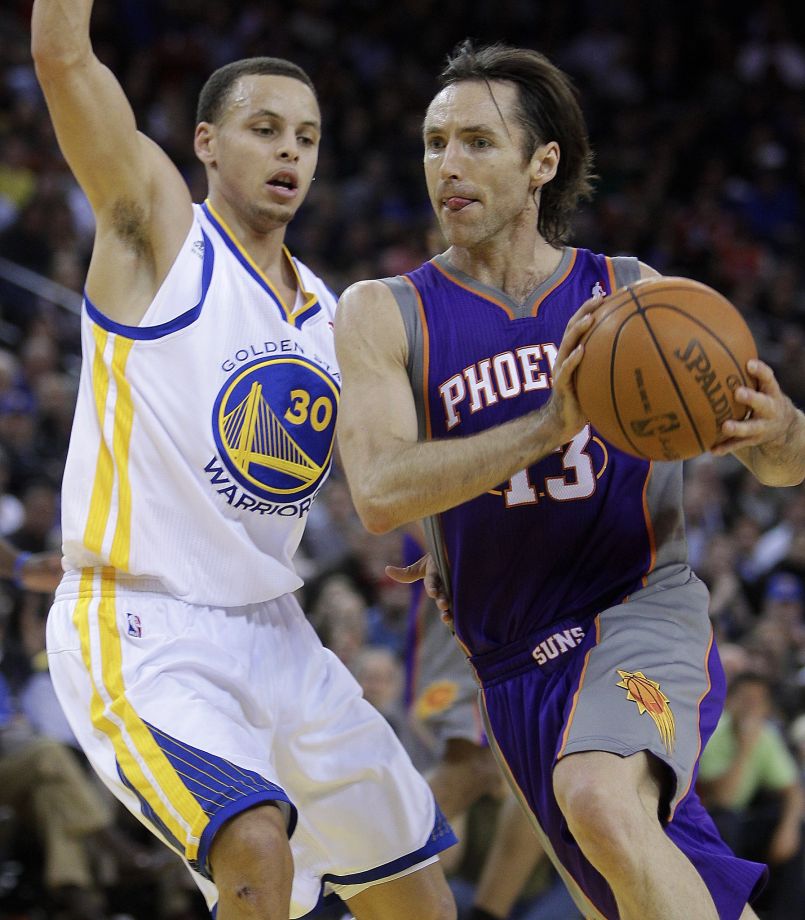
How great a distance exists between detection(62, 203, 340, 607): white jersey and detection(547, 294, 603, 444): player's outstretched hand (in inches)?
39.4

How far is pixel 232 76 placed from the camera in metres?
4.29

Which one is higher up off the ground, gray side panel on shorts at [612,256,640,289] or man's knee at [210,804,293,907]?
gray side panel on shorts at [612,256,640,289]

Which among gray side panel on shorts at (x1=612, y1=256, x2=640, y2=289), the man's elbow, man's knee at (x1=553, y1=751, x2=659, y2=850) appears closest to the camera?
man's knee at (x1=553, y1=751, x2=659, y2=850)

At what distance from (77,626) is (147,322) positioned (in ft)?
2.68

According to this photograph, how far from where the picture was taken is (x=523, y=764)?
11.5 feet

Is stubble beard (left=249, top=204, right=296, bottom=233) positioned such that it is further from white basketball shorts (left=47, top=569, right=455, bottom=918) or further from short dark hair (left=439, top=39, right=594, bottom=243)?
white basketball shorts (left=47, top=569, right=455, bottom=918)

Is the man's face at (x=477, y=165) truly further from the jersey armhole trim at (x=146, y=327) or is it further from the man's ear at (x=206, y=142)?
the man's ear at (x=206, y=142)

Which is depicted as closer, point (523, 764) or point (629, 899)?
point (629, 899)

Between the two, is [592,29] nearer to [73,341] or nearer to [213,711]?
[73,341]

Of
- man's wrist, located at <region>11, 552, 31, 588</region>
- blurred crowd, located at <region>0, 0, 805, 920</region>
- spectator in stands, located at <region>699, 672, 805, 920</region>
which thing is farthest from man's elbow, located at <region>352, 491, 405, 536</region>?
spectator in stands, located at <region>699, 672, 805, 920</region>

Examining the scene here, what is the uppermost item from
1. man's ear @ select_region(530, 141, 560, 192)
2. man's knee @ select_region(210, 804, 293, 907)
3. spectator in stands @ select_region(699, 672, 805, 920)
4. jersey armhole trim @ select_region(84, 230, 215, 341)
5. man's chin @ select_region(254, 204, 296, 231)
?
man's chin @ select_region(254, 204, 296, 231)

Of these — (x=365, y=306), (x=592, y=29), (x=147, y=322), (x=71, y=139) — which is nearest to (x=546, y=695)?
(x=365, y=306)

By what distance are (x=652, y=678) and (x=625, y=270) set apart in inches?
43.3

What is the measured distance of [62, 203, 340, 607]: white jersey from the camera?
3.71 m
